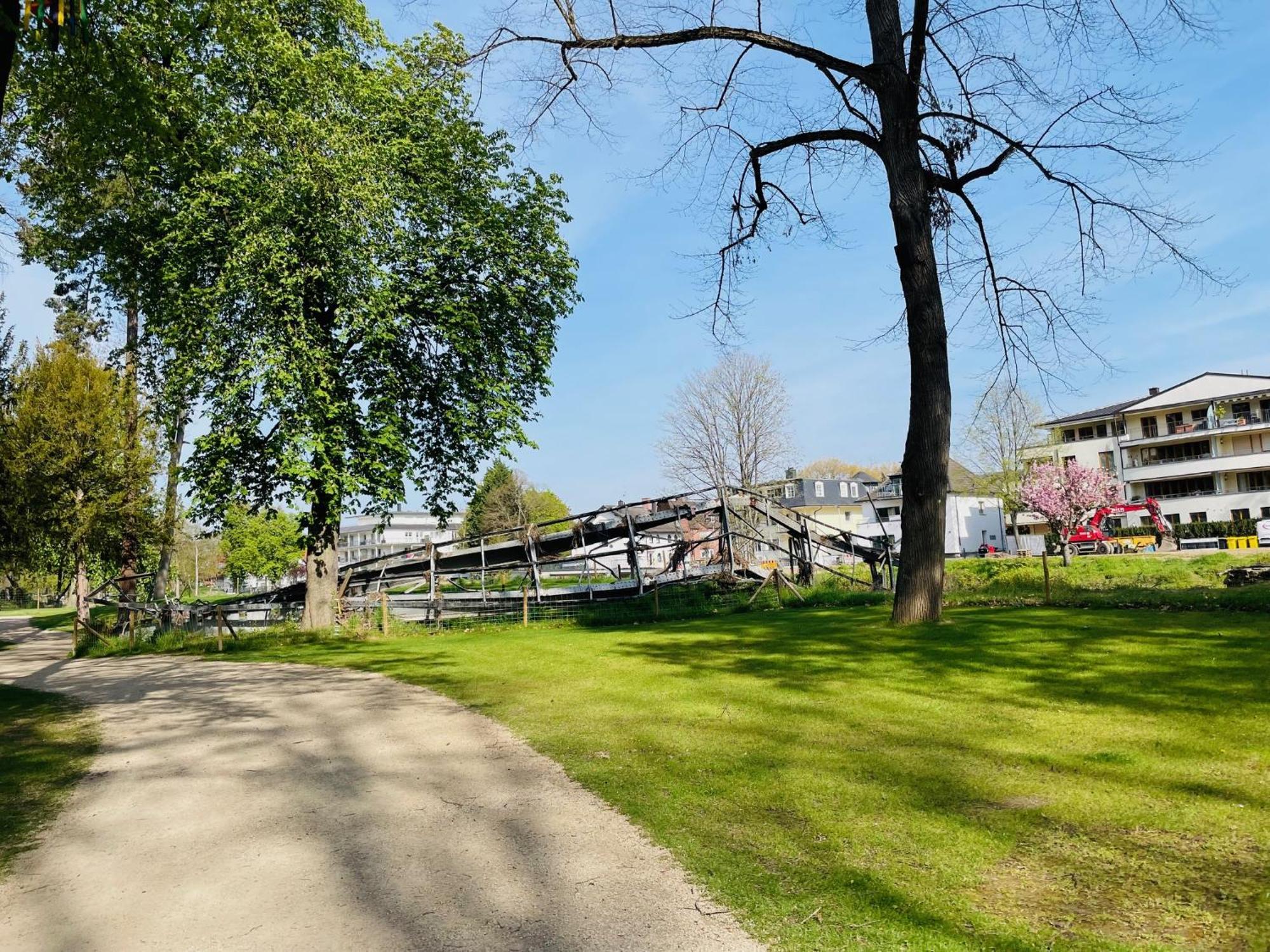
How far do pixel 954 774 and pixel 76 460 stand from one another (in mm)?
24224

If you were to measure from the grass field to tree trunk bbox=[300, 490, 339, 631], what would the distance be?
796cm

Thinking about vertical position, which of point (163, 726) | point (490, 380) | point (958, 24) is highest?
point (958, 24)

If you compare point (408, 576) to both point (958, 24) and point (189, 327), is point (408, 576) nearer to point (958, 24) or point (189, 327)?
point (189, 327)

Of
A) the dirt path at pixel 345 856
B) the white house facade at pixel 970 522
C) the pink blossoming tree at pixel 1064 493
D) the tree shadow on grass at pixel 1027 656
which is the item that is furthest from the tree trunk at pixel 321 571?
the white house facade at pixel 970 522

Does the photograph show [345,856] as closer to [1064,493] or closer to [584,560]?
[584,560]

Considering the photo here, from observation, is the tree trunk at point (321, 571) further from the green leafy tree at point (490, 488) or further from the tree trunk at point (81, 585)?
the green leafy tree at point (490, 488)

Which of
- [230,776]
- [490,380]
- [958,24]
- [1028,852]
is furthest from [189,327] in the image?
[1028,852]

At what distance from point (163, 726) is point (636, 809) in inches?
245

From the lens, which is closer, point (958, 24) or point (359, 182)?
point (958, 24)

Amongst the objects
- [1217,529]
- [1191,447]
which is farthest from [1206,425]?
[1217,529]

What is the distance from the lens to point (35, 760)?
23.1 ft

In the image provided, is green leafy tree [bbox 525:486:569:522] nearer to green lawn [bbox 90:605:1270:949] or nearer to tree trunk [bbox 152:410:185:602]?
tree trunk [bbox 152:410:185:602]

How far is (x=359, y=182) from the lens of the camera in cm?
1675

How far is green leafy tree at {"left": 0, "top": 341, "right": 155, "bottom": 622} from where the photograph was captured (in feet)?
68.0
